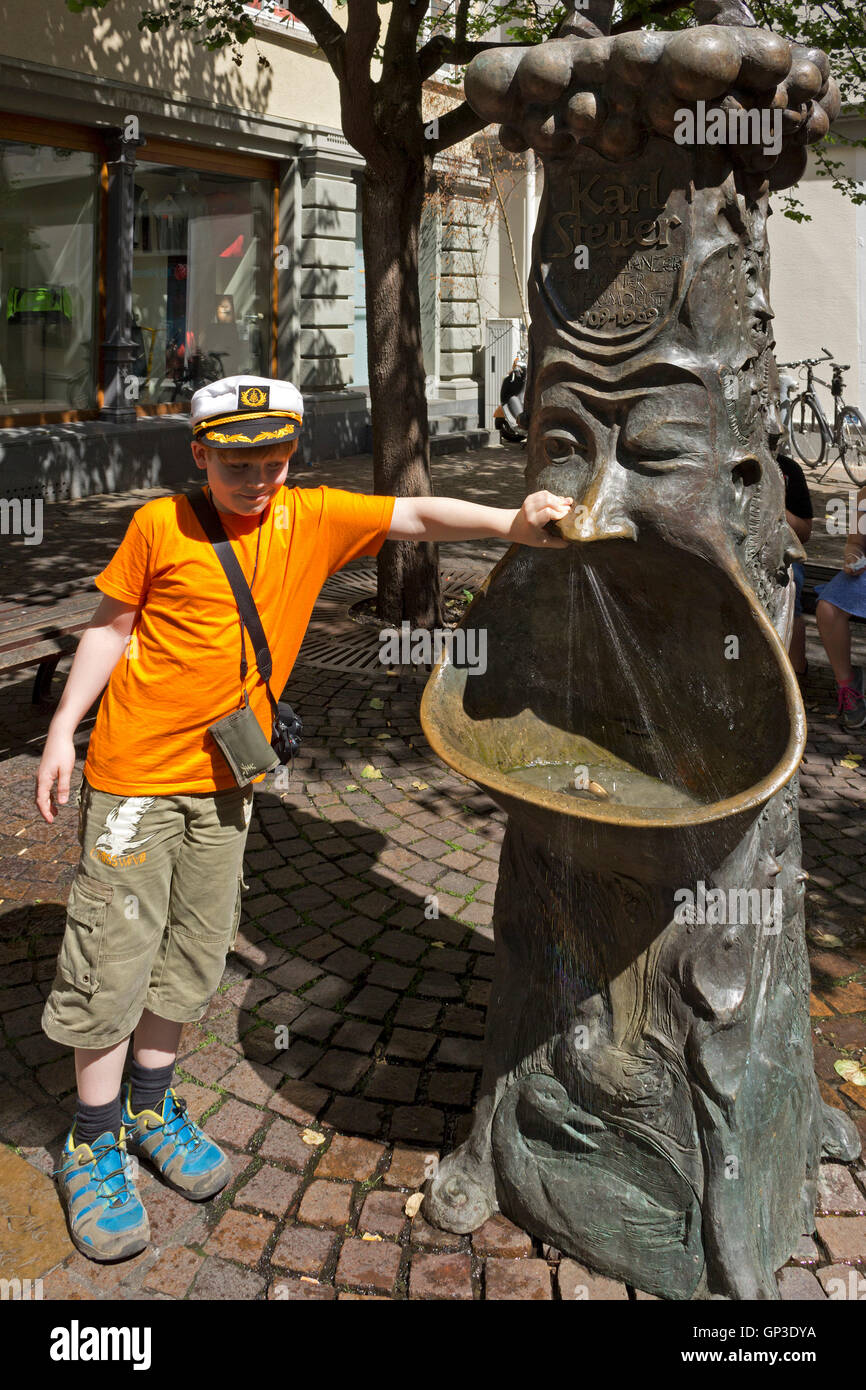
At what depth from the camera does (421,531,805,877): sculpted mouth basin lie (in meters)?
2.63

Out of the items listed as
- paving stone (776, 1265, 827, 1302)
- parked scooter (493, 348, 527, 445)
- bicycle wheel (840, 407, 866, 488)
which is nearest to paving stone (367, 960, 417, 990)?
paving stone (776, 1265, 827, 1302)

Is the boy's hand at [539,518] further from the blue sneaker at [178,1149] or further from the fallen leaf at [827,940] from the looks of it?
the fallen leaf at [827,940]

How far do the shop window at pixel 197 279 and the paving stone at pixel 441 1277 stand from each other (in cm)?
1361

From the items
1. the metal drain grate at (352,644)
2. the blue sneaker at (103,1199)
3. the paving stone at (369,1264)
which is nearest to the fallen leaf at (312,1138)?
the paving stone at (369,1264)

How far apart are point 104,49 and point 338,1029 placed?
12542mm

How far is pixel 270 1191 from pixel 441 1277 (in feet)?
1.75

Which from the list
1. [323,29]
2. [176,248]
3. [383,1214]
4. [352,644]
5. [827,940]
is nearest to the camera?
[383,1214]

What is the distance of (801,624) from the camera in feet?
23.0

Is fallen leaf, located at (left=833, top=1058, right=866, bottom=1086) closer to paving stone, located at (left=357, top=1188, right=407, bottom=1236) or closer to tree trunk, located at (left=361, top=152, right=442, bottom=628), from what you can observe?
paving stone, located at (left=357, top=1188, right=407, bottom=1236)

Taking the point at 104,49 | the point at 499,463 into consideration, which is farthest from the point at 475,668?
the point at 499,463

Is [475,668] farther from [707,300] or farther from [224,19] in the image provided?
[224,19]

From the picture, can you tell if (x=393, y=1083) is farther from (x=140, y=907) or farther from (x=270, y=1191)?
(x=140, y=907)

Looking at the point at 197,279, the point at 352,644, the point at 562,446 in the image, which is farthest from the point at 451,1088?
the point at 197,279

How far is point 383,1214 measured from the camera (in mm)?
3088
